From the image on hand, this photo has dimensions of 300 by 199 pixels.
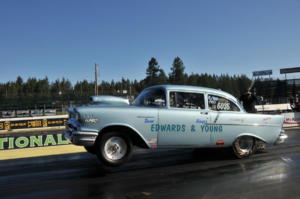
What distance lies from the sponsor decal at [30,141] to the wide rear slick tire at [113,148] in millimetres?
5355

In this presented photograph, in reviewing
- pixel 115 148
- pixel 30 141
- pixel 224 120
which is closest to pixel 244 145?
pixel 224 120

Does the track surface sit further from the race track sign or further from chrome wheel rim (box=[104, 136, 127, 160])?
the race track sign

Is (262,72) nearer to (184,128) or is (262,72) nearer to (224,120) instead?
(224,120)

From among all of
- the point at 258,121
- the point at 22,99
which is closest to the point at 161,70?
the point at 22,99

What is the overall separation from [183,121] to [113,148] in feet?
5.55

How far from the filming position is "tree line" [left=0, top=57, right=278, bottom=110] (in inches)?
1382

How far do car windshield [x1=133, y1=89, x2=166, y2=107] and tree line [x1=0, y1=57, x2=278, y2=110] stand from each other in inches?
1080

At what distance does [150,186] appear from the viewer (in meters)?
4.57

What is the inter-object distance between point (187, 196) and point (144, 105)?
2.51 metres

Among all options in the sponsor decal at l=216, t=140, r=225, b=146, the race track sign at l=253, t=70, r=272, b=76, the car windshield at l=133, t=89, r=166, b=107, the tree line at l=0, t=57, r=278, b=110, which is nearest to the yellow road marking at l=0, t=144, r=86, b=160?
the car windshield at l=133, t=89, r=166, b=107

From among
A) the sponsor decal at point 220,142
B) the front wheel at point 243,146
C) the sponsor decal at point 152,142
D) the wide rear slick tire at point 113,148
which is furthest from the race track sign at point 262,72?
the wide rear slick tire at point 113,148

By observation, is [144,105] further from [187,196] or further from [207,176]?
[187,196]

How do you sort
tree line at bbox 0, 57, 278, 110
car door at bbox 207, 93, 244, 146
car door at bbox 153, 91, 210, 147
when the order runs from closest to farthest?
car door at bbox 153, 91, 210, 147, car door at bbox 207, 93, 244, 146, tree line at bbox 0, 57, 278, 110

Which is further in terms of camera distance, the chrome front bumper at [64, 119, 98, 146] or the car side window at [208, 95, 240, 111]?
the car side window at [208, 95, 240, 111]
